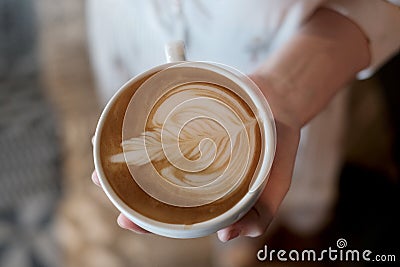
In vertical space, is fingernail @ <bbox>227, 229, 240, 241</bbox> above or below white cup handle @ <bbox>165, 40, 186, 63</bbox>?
below

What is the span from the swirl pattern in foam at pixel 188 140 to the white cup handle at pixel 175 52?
0.04ft

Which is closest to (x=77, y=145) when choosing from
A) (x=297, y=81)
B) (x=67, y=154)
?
(x=67, y=154)

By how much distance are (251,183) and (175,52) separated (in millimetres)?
85

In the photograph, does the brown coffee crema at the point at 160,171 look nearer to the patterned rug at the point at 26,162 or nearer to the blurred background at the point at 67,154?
the blurred background at the point at 67,154

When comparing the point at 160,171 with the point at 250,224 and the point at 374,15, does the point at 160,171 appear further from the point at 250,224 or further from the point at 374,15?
the point at 374,15

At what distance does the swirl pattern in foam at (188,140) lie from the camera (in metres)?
0.29

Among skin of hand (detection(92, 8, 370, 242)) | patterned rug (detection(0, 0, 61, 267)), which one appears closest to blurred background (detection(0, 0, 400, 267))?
patterned rug (detection(0, 0, 61, 267))

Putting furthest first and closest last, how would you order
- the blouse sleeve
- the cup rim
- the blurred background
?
the blurred background → the blouse sleeve → the cup rim

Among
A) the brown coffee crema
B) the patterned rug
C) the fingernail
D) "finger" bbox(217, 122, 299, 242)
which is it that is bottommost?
the patterned rug

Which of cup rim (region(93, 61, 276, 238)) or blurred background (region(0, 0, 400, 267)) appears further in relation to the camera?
blurred background (region(0, 0, 400, 267))

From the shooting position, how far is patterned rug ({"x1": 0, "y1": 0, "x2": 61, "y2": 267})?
78 centimetres

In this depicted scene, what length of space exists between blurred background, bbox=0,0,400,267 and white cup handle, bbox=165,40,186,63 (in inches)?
7.3

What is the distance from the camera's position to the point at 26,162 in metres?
0.79

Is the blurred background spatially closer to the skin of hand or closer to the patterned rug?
the patterned rug
